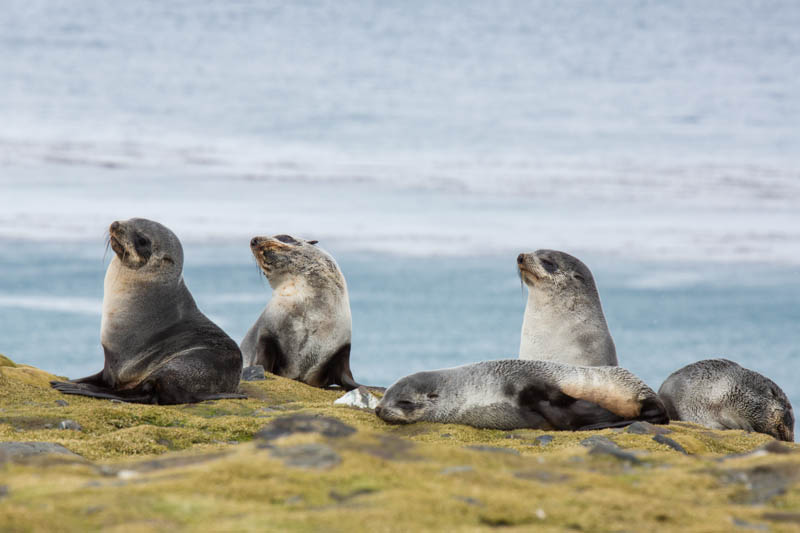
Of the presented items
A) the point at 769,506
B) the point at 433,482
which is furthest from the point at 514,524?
the point at 769,506

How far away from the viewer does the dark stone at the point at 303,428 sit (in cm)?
529

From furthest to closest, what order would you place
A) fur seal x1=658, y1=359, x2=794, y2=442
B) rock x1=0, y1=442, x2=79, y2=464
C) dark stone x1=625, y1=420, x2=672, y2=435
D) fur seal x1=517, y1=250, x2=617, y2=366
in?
fur seal x1=517, y1=250, x2=617, y2=366, fur seal x1=658, y1=359, x2=794, y2=442, dark stone x1=625, y1=420, x2=672, y2=435, rock x1=0, y1=442, x2=79, y2=464

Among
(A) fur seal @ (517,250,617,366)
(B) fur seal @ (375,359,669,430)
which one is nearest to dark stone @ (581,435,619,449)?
(B) fur seal @ (375,359,669,430)

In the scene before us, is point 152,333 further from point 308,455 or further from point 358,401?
point 308,455

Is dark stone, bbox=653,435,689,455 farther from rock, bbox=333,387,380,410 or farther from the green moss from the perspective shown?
rock, bbox=333,387,380,410

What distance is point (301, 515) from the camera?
401cm

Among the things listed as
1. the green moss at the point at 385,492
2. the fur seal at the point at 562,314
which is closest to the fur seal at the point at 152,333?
the fur seal at the point at 562,314

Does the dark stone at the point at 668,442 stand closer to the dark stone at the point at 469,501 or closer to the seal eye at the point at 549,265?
the seal eye at the point at 549,265

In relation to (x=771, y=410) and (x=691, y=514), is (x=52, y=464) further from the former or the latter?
(x=771, y=410)

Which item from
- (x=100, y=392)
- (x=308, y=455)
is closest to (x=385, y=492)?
(x=308, y=455)

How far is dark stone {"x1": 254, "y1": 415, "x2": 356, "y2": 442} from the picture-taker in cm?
529

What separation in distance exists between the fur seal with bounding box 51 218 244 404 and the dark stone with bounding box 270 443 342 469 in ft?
20.1

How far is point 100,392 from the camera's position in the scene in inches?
443

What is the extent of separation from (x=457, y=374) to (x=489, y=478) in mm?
5100
